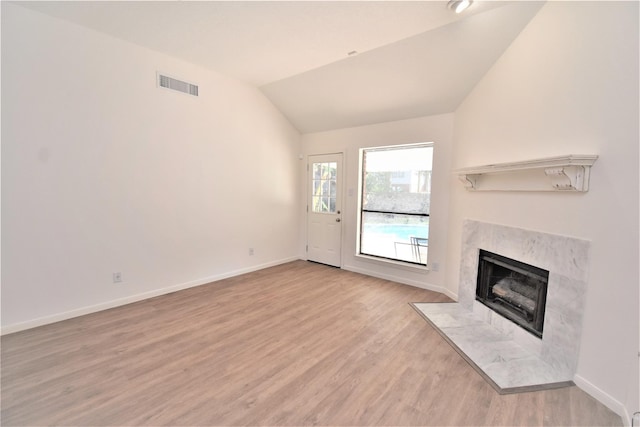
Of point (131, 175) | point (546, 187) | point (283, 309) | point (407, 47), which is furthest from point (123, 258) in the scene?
point (546, 187)

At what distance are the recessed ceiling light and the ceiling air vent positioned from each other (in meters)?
3.13

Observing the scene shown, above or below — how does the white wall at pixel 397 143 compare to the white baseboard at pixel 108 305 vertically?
above

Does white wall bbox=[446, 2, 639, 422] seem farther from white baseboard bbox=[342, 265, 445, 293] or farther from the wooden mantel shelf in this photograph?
white baseboard bbox=[342, 265, 445, 293]

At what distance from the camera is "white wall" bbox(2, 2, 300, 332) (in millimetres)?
2611

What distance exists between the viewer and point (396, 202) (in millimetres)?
4574

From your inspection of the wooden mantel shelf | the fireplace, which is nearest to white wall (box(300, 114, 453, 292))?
the wooden mantel shelf

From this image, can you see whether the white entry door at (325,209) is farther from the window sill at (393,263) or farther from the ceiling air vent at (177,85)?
the ceiling air vent at (177,85)

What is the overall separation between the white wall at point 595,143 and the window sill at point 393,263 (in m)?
1.69

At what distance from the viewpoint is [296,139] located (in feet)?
18.0

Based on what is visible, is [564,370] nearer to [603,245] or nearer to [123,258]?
[603,245]

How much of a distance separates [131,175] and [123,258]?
3.22 feet

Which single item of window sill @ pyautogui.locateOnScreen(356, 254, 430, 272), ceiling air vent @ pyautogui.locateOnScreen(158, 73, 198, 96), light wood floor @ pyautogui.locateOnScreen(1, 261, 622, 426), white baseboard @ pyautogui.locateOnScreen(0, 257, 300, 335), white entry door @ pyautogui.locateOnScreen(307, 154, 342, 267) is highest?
ceiling air vent @ pyautogui.locateOnScreen(158, 73, 198, 96)

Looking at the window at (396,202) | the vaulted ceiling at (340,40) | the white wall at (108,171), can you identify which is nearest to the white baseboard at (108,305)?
the white wall at (108,171)

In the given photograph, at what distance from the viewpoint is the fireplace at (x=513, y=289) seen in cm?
248
